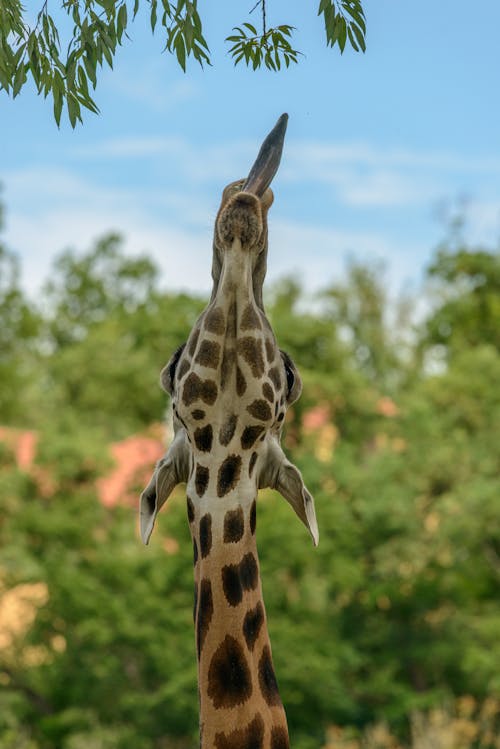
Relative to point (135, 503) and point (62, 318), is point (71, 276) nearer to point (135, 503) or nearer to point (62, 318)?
point (62, 318)

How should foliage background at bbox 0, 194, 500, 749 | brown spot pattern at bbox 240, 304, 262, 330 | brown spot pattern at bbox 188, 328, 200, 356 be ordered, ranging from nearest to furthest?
brown spot pattern at bbox 240, 304, 262, 330 → brown spot pattern at bbox 188, 328, 200, 356 → foliage background at bbox 0, 194, 500, 749

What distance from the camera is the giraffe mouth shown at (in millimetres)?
4152

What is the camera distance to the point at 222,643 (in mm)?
4262

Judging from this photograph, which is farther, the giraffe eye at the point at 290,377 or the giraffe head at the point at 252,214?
the giraffe eye at the point at 290,377

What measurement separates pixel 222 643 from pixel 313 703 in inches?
717

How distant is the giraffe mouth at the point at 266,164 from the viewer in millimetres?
4152

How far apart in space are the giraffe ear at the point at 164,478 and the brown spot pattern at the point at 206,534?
11.3 inches

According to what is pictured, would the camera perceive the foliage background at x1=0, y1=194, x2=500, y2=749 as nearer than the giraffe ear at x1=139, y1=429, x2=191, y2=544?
No

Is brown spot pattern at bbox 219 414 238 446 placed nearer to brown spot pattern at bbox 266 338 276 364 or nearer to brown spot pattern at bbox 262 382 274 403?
brown spot pattern at bbox 262 382 274 403

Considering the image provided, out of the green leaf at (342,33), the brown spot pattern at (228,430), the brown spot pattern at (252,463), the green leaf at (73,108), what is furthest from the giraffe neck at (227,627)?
the green leaf at (342,33)

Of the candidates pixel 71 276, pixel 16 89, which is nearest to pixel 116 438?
pixel 71 276

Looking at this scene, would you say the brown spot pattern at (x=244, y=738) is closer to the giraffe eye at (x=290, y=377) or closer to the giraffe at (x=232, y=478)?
the giraffe at (x=232, y=478)

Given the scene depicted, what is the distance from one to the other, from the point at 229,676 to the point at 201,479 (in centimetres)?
73

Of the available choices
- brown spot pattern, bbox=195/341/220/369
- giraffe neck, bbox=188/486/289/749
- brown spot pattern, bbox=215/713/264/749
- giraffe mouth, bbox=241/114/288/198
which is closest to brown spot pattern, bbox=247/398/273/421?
brown spot pattern, bbox=195/341/220/369
